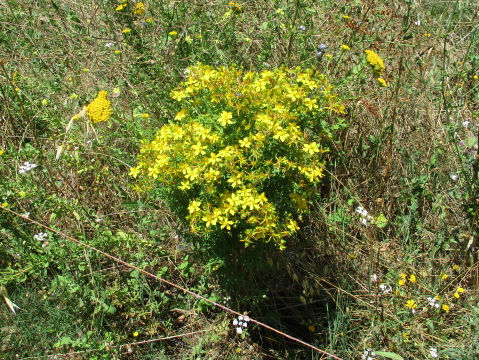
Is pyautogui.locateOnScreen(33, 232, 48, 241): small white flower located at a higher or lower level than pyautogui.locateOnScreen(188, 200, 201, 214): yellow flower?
lower

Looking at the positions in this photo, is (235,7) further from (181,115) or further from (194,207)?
(194,207)

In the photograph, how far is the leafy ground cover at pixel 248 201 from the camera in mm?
1824

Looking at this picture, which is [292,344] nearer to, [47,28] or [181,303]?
[181,303]

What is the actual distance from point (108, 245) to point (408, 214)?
186 centimetres

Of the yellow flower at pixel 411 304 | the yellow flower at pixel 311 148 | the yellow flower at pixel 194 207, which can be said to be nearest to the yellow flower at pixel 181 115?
the yellow flower at pixel 194 207

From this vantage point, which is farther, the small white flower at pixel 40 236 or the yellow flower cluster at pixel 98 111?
the yellow flower cluster at pixel 98 111

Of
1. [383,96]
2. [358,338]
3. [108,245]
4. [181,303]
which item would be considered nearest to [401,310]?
[358,338]

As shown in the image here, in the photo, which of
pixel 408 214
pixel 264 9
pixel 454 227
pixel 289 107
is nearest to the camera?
pixel 289 107

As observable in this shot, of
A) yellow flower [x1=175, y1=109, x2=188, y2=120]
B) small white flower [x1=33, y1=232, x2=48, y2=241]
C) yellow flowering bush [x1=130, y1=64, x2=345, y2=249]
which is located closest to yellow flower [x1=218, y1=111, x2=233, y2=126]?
yellow flowering bush [x1=130, y1=64, x2=345, y2=249]

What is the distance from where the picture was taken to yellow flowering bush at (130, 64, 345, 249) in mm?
1645

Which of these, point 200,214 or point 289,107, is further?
point 289,107

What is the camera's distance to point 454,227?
2.56 m

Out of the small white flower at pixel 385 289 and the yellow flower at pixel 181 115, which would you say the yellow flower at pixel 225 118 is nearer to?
the yellow flower at pixel 181 115

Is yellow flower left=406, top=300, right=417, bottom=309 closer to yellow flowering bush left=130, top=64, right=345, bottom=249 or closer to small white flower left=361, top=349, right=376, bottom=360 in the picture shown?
small white flower left=361, top=349, right=376, bottom=360
